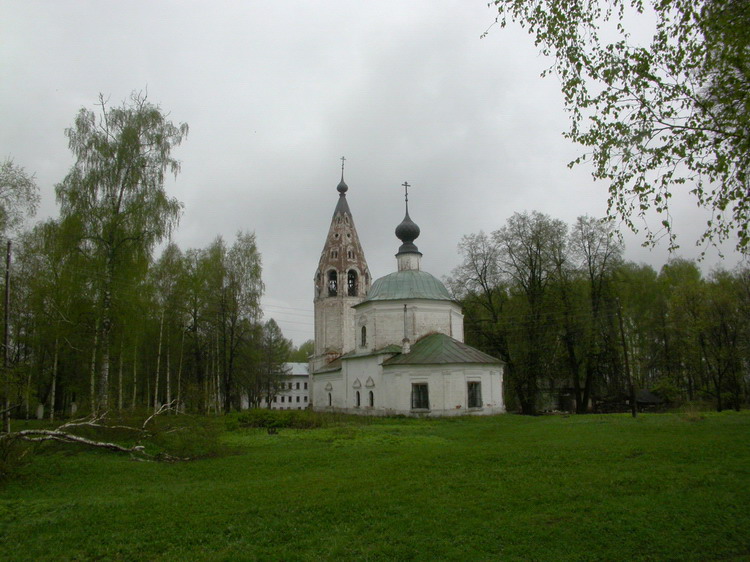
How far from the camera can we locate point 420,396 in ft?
84.7

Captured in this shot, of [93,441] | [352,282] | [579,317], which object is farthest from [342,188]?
[93,441]

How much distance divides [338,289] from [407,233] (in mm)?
7751

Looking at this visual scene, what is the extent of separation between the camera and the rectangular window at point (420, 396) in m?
25.6

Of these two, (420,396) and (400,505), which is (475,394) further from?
(400,505)

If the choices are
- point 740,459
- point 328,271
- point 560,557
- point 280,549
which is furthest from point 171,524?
point 328,271

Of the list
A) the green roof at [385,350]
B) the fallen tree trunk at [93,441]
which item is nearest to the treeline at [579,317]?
the green roof at [385,350]

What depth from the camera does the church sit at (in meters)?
25.7

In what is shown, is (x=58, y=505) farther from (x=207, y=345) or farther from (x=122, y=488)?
(x=207, y=345)

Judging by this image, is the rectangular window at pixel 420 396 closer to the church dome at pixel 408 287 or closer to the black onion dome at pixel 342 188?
the church dome at pixel 408 287

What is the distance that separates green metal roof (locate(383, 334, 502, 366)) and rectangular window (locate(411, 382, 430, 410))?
1.16 m

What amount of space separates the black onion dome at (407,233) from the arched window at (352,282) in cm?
642

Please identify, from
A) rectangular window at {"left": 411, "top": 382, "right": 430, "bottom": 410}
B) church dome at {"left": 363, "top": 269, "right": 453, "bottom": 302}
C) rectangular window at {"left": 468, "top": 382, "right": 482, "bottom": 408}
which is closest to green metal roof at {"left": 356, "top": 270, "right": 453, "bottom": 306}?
church dome at {"left": 363, "top": 269, "right": 453, "bottom": 302}

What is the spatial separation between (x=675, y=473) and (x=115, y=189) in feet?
61.5

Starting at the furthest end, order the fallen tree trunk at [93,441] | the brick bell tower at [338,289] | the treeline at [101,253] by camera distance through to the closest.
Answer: the brick bell tower at [338,289] < the treeline at [101,253] < the fallen tree trunk at [93,441]
